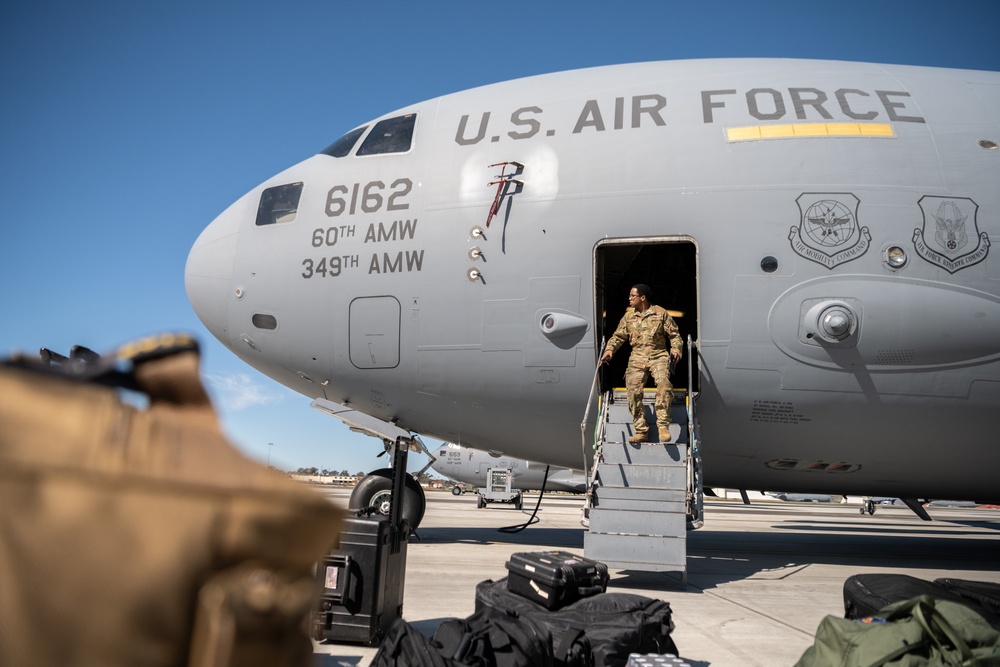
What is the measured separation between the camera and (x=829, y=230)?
22.0 ft

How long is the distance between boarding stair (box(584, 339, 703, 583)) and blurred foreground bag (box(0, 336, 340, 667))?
5531mm

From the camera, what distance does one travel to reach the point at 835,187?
22.2 feet

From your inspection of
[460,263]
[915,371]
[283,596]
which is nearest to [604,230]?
[460,263]

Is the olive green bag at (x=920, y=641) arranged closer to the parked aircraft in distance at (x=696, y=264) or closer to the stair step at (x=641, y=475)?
the stair step at (x=641, y=475)

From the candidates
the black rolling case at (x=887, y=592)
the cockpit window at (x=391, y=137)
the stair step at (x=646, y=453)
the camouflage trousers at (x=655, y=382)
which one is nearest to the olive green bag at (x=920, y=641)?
the black rolling case at (x=887, y=592)

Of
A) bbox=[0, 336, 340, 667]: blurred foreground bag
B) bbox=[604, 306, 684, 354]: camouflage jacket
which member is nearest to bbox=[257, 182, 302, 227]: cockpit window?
bbox=[604, 306, 684, 354]: camouflage jacket

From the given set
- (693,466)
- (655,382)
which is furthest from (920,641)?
(655,382)

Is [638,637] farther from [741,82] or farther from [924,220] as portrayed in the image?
[741,82]

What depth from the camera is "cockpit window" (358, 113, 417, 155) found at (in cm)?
800

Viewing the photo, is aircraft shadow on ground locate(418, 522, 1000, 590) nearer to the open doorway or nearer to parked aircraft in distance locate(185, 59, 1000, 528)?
parked aircraft in distance locate(185, 59, 1000, 528)

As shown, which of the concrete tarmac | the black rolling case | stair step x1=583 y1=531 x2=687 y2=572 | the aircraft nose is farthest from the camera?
the aircraft nose

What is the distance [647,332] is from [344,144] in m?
4.27

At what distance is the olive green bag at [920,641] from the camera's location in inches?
95.0

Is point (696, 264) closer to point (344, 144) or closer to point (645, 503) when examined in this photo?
point (645, 503)
